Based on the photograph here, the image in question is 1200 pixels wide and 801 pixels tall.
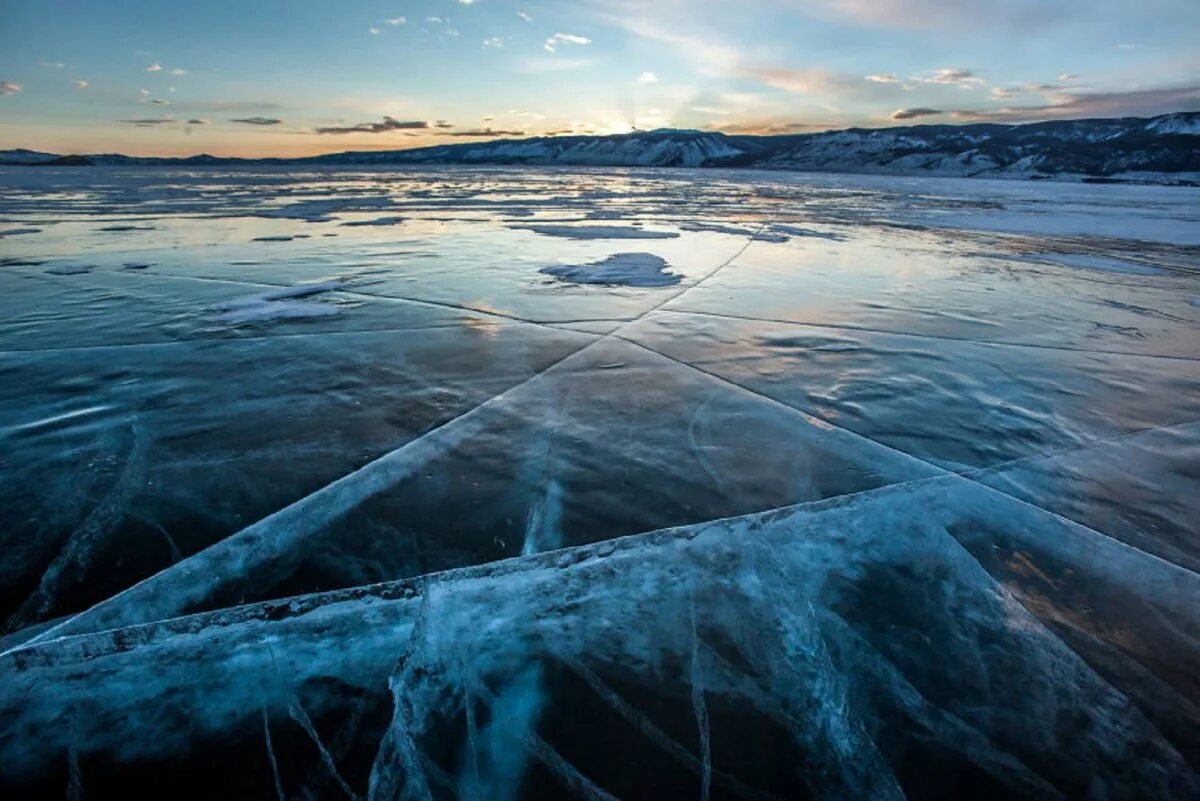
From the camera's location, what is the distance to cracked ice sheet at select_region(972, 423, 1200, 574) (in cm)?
193

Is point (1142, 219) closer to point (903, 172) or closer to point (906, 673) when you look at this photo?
point (906, 673)

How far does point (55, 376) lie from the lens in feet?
10.4

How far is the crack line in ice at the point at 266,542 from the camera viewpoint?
155 centimetres

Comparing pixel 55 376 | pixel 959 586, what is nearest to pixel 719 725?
pixel 959 586

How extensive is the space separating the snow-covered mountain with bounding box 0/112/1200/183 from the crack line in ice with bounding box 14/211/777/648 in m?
73.0

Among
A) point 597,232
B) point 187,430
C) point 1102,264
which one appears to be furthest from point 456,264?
point 1102,264

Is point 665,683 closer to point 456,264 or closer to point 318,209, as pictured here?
point 456,264

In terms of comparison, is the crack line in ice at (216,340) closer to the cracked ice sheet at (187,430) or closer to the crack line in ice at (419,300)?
the cracked ice sheet at (187,430)

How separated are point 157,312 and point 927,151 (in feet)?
296

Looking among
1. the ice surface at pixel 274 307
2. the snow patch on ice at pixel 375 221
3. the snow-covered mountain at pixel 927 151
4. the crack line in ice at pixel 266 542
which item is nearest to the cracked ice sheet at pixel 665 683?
the crack line in ice at pixel 266 542

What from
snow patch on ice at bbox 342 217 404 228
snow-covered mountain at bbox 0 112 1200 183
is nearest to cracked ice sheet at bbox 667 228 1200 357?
snow patch on ice at bbox 342 217 404 228

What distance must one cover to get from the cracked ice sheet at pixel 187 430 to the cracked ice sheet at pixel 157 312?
28 cm

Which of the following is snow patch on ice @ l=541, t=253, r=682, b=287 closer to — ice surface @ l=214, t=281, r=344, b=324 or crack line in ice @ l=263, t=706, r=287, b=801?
ice surface @ l=214, t=281, r=344, b=324

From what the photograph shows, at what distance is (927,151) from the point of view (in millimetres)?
74938
